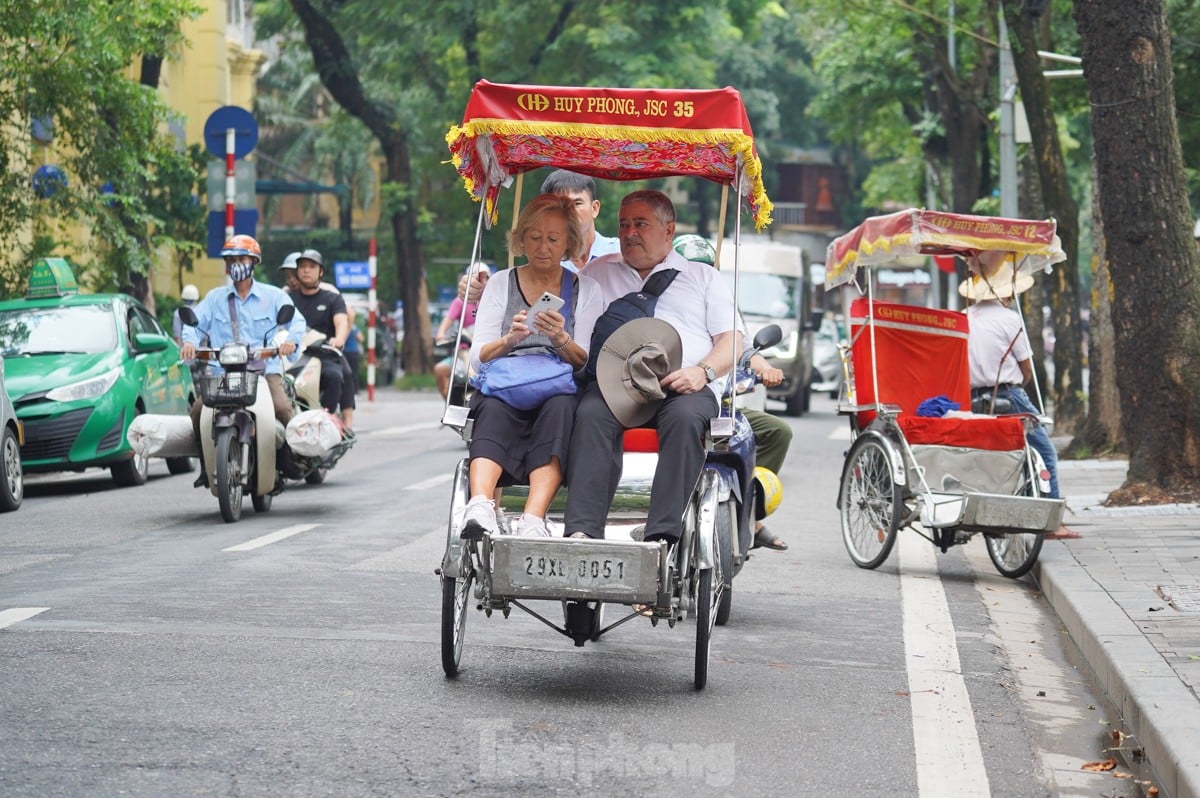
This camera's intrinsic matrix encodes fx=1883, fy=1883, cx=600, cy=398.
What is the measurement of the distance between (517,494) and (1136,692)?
2.22 m

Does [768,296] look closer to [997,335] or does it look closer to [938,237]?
[997,335]

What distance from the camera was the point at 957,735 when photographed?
6.05 m

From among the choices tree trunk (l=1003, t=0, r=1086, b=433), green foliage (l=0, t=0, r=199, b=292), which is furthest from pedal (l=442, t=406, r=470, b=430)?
tree trunk (l=1003, t=0, r=1086, b=433)

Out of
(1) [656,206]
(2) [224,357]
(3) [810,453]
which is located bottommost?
(3) [810,453]

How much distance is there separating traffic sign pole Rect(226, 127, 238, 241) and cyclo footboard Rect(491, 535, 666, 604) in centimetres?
1546

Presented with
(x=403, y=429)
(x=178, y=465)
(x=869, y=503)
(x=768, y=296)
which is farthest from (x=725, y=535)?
(x=768, y=296)

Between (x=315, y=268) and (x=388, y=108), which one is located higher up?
(x=388, y=108)

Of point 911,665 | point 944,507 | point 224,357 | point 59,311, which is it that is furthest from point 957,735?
point 59,311

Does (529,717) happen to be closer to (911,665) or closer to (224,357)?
(911,665)

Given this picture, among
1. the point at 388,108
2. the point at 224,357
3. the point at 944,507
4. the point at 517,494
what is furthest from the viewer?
the point at 388,108

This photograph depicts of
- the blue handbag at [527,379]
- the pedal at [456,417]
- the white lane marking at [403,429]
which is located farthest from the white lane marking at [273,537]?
the white lane marking at [403,429]

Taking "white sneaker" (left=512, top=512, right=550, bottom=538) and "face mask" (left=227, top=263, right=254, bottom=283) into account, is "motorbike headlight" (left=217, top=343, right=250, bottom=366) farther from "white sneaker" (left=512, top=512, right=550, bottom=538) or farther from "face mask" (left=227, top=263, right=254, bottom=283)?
"white sneaker" (left=512, top=512, right=550, bottom=538)

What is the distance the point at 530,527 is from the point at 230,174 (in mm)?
15263

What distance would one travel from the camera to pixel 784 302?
29.8 meters
